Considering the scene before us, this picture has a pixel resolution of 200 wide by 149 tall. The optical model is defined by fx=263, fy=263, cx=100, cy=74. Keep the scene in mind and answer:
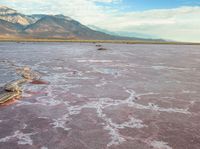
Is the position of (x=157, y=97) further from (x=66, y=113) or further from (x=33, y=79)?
(x=33, y=79)

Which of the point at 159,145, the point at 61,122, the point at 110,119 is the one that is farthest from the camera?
the point at 110,119

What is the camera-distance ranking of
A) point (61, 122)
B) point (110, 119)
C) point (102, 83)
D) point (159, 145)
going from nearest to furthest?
point (159, 145)
point (61, 122)
point (110, 119)
point (102, 83)

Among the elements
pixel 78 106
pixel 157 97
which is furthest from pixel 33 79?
pixel 157 97

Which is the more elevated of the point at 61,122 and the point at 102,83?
the point at 102,83

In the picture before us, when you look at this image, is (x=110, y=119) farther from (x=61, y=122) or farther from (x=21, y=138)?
(x=21, y=138)

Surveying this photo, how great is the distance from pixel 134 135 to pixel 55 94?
430 inches

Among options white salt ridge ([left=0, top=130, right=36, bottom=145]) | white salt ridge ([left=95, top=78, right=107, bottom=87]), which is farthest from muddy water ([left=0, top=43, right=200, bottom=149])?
white salt ridge ([left=95, top=78, right=107, bottom=87])

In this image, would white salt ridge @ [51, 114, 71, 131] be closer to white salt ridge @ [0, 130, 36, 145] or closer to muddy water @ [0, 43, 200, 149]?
muddy water @ [0, 43, 200, 149]

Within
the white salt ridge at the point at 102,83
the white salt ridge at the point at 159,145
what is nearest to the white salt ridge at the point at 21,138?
the white salt ridge at the point at 159,145

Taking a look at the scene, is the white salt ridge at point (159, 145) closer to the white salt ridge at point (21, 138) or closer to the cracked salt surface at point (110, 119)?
the cracked salt surface at point (110, 119)

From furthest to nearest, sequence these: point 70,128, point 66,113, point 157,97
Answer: point 157,97 < point 66,113 < point 70,128

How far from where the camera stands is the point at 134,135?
14672mm

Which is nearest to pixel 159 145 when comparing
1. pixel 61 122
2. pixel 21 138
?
pixel 61 122

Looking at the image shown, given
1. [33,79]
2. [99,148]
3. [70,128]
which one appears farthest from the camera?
[33,79]
